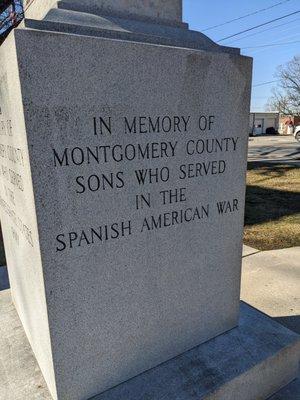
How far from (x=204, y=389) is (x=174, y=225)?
3.28ft

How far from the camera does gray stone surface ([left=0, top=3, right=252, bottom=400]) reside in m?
1.71

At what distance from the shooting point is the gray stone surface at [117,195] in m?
1.71

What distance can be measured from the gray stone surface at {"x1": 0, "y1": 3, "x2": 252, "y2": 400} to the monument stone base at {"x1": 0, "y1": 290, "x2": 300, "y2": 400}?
11cm

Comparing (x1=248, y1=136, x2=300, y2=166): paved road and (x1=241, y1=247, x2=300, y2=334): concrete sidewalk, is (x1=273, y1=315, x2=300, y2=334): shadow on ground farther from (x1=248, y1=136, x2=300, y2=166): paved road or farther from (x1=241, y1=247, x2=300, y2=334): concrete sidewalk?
(x1=248, y1=136, x2=300, y2=166): paved road

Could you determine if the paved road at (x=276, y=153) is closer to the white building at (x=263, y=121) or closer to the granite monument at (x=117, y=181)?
the granite monument at (x=117, y=181)

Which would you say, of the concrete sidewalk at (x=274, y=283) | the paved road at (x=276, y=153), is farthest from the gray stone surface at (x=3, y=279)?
the paved road at (x=276, y=153)

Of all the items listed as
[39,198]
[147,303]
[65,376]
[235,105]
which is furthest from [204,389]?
[235,105]

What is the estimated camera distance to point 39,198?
5.68 feet

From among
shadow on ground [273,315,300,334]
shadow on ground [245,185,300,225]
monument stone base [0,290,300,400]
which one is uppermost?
monument stone base [0,290,300,400]

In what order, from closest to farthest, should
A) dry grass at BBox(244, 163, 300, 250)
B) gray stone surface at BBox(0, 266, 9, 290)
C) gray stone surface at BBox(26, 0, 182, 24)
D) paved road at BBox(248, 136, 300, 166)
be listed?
gray stone surface at BBox(26, 0, 182, 24) < gray stone surface at BBox(0, 266, 9, 290) < dry grass at BBox(244, 163, 300, 250) < paved road at BBox(248, 136, 300, 166)

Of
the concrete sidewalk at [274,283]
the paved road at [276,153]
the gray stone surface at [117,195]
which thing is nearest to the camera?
the gray stone surface at [117,195]

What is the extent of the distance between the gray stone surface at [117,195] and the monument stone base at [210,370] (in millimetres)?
113

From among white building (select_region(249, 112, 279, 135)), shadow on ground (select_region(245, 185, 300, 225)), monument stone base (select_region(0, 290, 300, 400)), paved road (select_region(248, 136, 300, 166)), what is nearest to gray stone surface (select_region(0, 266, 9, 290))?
monument stone base (select_region(0, 290, 300, 400))

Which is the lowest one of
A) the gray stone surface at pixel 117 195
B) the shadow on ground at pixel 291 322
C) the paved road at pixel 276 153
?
the paved road at pixel 276 153
